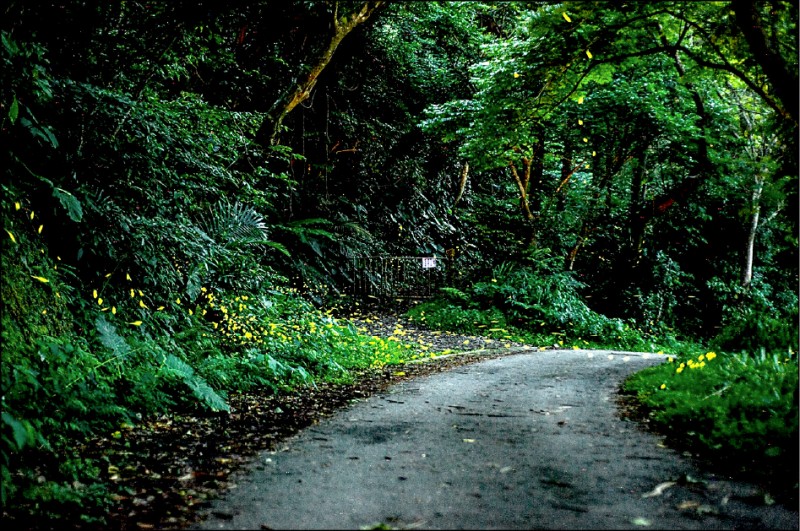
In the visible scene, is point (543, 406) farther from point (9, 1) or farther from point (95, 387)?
point (9, 1)

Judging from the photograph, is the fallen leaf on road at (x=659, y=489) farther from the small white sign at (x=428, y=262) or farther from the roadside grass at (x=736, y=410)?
the small white sign at (x=428, y=262)

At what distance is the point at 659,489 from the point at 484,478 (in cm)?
117

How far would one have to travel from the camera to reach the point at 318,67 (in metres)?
13.3

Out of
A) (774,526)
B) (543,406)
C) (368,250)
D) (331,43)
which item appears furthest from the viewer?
(368,250)

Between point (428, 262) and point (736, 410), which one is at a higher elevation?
point (736, 410)

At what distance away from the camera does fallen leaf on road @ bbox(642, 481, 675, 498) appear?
3660mm

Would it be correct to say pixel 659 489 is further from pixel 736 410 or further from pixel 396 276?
pixel 396 276

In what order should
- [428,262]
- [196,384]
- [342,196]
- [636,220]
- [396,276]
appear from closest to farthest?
[196,384] < [636,220] < [428,262] < [342,196] < [396,276]

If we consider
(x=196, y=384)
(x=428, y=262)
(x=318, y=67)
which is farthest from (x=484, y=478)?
(x=428, y=262)

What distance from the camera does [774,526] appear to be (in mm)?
3260

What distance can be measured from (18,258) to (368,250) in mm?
14129

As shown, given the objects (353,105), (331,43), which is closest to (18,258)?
(331,43)

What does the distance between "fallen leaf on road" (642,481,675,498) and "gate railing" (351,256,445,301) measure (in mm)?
15205

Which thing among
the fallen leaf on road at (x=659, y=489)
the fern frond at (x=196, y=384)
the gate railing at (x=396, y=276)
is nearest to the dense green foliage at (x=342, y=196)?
the fern frond at (x=196, y=384)
